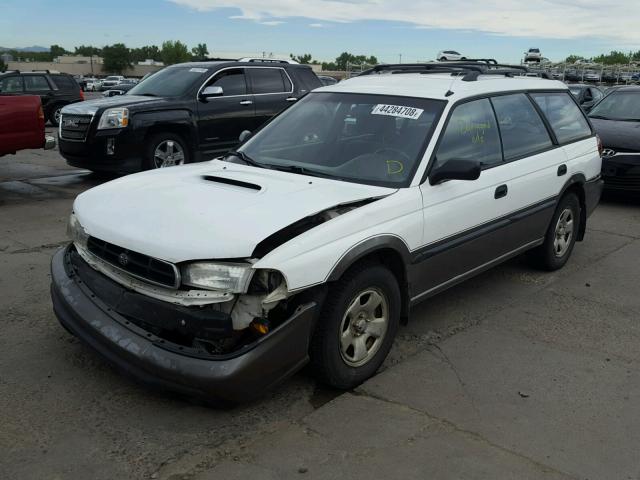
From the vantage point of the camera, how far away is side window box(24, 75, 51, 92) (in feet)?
59.4

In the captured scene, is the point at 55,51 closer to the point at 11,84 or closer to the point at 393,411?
the point at 11,84

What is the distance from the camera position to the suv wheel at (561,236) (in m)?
5.63

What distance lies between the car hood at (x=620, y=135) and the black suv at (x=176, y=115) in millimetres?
4936

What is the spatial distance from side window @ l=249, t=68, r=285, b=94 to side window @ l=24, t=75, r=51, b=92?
36.3 feet

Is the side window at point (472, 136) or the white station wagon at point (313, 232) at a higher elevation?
the side window at point (472, 136)

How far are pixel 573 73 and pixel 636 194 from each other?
37401mm

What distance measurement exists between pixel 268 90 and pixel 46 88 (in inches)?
442

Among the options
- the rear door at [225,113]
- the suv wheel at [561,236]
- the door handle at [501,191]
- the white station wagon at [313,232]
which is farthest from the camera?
the rear door at [225,113]

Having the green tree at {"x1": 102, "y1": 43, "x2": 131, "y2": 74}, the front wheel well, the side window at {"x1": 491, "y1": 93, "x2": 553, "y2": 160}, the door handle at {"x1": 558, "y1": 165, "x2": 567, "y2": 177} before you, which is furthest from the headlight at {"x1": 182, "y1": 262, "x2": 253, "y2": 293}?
the green tree at {"x1": 102, "y1": 43, "x2": 131, "y2": 74}

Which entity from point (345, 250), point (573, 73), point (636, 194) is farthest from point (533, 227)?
point (573, 73)

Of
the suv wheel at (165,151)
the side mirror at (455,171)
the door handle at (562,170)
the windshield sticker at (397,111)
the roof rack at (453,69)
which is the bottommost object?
the suv wheel at (165,151)

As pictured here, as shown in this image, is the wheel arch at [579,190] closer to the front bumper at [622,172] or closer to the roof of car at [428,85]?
the roof of car at [428,85]

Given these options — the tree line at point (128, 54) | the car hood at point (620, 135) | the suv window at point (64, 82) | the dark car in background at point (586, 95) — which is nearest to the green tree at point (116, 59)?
the tree line at point (128, 54)

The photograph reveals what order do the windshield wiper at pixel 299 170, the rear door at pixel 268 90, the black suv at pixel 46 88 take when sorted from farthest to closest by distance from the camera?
the black suv at pixel 46 88 < the rear door at pixel 268 90 < the windshield wiper at pixel 299 170
